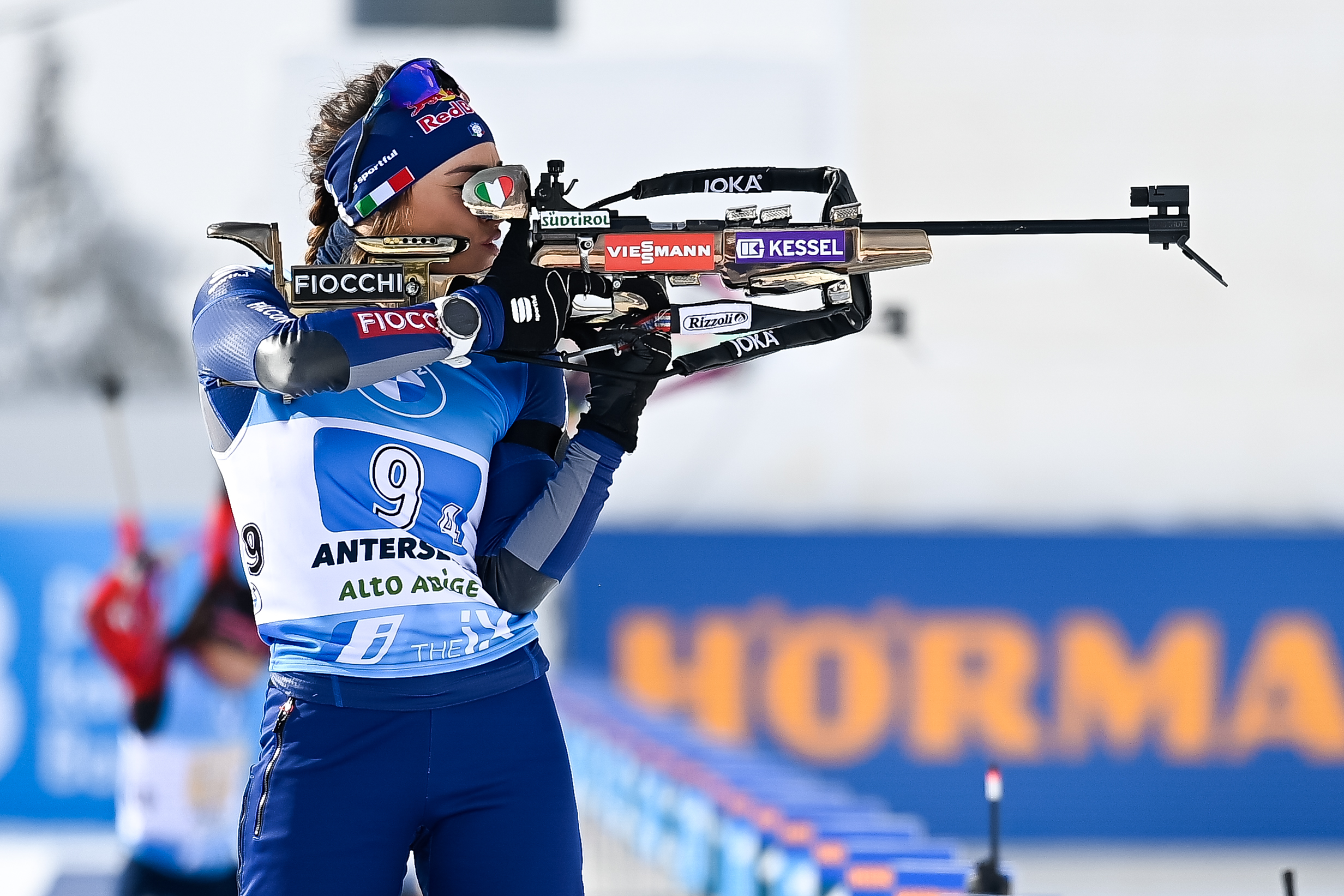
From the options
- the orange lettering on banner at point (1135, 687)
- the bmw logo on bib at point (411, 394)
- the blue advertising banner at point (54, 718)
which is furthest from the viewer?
the orange lettering on banner at point (1135, 687)

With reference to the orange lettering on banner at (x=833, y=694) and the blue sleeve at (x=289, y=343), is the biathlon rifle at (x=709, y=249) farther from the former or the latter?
the orange lettering on banner at (x=833, y=694)

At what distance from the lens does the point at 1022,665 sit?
321 inches

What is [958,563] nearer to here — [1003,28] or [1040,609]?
[1040,609]

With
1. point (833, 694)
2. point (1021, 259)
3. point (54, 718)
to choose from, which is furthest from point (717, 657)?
point (1021, 259)

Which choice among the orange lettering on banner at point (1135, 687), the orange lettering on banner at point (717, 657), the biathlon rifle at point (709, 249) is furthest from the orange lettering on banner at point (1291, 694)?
the biathlon rifle at point (709, 249)

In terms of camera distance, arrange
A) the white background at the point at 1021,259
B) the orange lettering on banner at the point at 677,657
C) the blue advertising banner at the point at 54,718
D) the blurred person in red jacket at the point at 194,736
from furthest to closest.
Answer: the white background at the point at 1021,259 < the orange lettering on banner at the point at 677,657 < the blue advertising banner at the point at 54,718 < the blurred person in red jacket at the point at 194,736

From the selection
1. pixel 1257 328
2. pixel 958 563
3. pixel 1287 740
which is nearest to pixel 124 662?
A: pixel 958 563

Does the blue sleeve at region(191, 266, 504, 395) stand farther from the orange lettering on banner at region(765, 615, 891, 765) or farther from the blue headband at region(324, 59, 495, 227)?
the orange lettering on banner at region(765, 615, 891, 765)

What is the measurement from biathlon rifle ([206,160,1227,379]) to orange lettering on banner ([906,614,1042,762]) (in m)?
6.23

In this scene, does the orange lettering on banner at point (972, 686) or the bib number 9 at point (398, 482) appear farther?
the orange lettering on banner at point (972, 686)

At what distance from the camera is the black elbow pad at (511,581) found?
1.88m

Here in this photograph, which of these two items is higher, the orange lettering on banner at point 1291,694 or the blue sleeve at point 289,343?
the blue sleeve at point 289,343

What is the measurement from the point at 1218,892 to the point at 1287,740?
113 cm

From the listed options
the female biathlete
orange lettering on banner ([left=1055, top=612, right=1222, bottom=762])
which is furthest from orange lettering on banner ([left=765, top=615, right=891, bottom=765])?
the female biathlete
